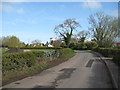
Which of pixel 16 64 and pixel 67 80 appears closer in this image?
pixel 67 80

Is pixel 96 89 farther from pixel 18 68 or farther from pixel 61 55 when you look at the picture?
pixel 61 55

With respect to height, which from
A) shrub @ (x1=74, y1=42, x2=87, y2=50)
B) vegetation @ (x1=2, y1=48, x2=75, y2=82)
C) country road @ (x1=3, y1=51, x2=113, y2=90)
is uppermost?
shrub @ (x1=74, y1=42, x2=87, y2=50)

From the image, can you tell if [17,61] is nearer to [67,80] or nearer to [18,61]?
[18,61]

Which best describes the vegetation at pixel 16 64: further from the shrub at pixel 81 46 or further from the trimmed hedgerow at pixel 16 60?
the shrub at pixel 81 46

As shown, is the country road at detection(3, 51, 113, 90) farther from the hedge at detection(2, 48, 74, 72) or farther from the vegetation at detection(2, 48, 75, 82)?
the hedge at detection(2, 48, 74, 72)

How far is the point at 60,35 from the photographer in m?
45.4

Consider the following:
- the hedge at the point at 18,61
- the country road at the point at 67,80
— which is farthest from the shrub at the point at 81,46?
the country road at the point at 67,80

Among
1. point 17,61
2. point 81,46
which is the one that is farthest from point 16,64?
point 81,46

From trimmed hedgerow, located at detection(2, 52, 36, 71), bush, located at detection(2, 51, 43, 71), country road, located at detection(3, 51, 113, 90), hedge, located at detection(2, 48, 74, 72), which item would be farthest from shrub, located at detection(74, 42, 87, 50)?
country road, located at detection(3, 51, 113, 90)

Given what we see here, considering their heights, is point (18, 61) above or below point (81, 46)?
below

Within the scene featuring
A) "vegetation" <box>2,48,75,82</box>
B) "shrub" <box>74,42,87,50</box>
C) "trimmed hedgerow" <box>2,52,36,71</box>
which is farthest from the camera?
"shrub" <box>74,42,87,50</box>

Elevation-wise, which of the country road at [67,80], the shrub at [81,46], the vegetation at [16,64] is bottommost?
the country road at [67,80]

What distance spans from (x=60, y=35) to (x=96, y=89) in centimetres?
3963

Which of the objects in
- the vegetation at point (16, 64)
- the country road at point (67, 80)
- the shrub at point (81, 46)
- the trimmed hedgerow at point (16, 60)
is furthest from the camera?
the shrub at point (81, 46)
